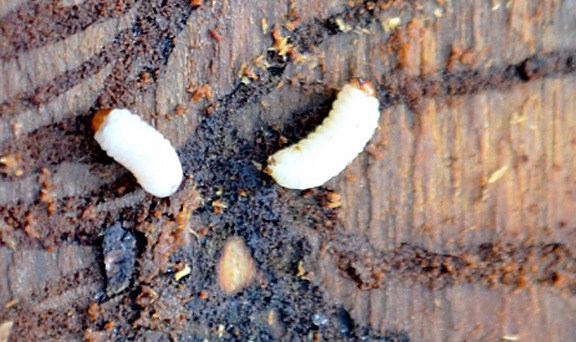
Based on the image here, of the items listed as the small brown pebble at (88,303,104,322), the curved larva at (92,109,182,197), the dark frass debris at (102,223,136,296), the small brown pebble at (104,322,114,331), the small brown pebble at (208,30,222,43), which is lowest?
the small brown pebble at (104,322,114,331)

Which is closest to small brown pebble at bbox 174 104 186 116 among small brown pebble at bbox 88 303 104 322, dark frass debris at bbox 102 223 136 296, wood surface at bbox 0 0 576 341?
wood surface at bbox 0 0 576 341

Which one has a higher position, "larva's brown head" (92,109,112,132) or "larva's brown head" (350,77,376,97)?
"larva's brown head" (350,77,376,97)

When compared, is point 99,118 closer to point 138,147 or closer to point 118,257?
point 138,147

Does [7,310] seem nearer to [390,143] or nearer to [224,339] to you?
[224,339]

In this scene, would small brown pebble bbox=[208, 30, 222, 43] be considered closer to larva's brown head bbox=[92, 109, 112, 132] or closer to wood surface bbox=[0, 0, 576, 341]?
wood surface bbox=[0, 0, 576, 341]

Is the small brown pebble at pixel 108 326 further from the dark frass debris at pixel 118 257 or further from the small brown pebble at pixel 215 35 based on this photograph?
the small brown pebble at pixel 215 35

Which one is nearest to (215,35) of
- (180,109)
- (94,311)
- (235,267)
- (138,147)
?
(180,109)

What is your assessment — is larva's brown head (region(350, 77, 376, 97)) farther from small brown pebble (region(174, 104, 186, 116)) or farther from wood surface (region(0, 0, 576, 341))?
small brown pebble (region(174, 104, 186, 116))

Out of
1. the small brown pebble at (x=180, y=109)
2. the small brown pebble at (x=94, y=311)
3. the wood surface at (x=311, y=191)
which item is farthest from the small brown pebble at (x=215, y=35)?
the small brown pebble at (x=94, y=311)
